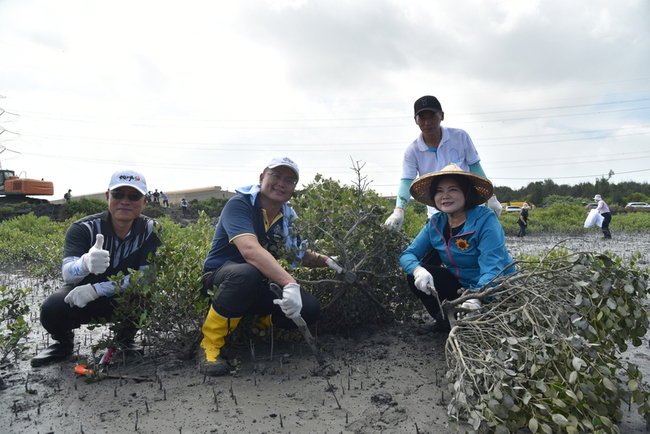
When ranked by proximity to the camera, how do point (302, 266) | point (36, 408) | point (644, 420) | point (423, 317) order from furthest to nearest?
point (423, 317)
point (302, 266)
point (36, 408)
point (644, 420)

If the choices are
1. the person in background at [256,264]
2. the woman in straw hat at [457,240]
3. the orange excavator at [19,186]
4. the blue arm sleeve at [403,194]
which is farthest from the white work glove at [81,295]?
the orange excavator at [19,186]

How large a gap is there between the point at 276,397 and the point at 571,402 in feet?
4.81

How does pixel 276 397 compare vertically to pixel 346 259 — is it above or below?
below

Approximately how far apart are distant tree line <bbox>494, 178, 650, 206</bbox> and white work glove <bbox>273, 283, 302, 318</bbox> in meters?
44.0

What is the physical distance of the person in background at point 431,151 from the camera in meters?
3.40

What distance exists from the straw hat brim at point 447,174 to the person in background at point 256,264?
85 centimetres

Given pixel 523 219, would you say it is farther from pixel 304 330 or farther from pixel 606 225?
pixel 304 330

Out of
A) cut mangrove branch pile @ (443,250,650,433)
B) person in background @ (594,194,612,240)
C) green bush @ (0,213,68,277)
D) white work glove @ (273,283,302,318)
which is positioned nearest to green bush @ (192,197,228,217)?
green bush @ (0,213,68,277)

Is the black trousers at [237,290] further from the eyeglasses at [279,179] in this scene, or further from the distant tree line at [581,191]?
the distant tree line at [581,191]

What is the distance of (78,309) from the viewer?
308 centimetres

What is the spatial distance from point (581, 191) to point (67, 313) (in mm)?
53766

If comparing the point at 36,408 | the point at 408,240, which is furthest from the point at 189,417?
the point at 408,240

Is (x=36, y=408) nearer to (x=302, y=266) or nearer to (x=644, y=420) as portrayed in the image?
(x=302, y=266)

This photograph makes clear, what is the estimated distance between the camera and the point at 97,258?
2.73m
